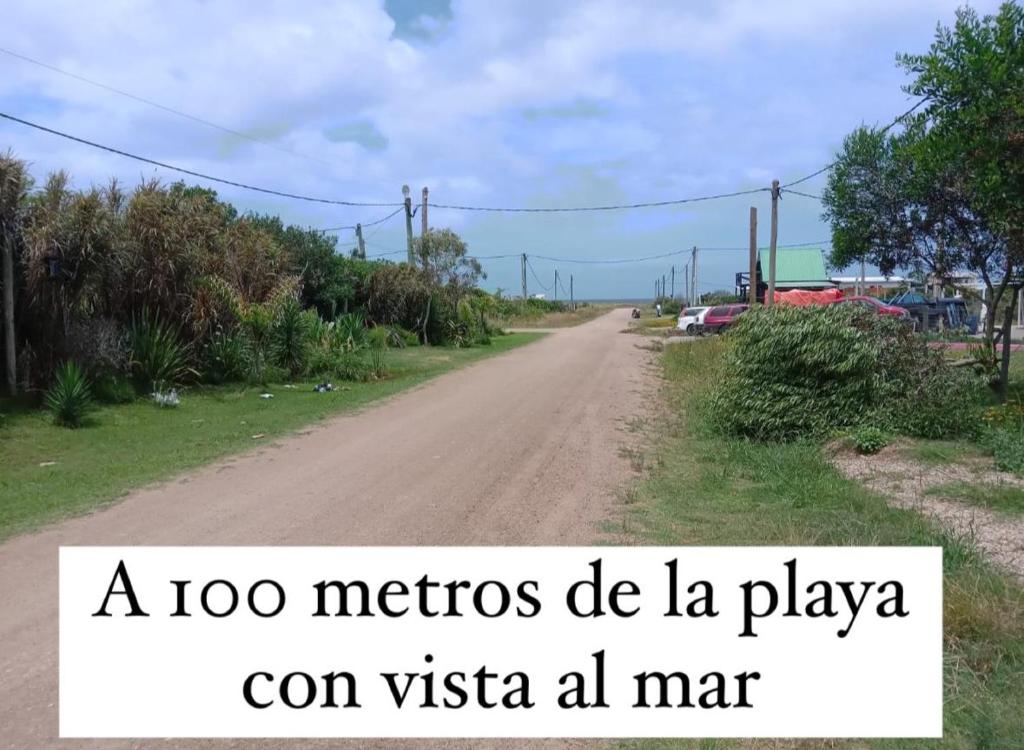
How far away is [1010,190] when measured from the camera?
32.5 ft

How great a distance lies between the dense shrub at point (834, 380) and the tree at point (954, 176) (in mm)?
2025

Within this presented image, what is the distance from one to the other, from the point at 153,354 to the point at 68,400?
3376 mm

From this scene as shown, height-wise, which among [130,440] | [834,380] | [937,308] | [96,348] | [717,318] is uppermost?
[937,308]

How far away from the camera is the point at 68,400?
40.4ft

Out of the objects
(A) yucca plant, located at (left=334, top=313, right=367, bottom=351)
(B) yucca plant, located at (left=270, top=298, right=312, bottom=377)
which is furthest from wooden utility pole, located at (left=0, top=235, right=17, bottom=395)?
(A) yucca plant, located at (left=334, top=313, right=367, bottom=351)

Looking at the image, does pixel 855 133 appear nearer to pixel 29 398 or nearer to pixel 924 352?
pixel 924 352

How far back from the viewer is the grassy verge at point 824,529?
12.4 ft

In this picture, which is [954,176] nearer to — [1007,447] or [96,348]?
[1007,447]

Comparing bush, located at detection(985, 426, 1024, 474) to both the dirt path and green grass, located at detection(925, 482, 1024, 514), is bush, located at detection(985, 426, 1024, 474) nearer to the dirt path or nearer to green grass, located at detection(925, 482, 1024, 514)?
green grass, located at detection(925, 482, 1024, 514)

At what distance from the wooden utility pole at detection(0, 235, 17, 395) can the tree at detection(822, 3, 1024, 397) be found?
13484 millimetres

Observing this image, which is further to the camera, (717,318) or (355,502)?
(717,318)

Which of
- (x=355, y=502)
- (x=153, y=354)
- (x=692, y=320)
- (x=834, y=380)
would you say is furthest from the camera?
(x=692, y=320)

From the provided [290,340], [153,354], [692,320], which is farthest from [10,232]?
[692,320]

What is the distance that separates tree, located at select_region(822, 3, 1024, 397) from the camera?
10.0 m
